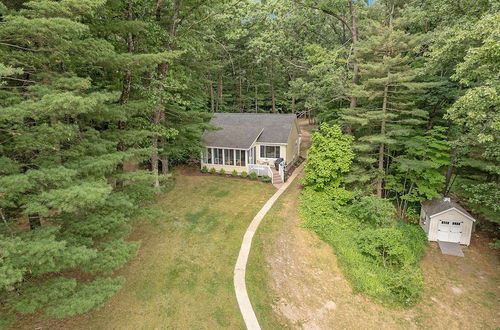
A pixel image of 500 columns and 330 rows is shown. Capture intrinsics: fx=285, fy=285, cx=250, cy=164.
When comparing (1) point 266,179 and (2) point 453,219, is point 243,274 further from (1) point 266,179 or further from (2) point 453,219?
(2) point 453,219

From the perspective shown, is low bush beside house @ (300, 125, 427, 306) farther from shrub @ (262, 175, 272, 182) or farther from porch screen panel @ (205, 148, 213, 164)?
porch screen panel @ (205, 148, 213, 164)

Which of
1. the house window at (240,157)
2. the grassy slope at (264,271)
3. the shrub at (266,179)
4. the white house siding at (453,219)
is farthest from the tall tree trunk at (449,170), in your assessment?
the house window at (240,157)

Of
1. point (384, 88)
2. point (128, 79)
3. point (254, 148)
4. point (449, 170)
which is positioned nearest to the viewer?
point (128, 79)

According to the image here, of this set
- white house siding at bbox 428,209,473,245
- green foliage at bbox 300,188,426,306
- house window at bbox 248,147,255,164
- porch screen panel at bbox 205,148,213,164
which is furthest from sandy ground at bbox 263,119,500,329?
porch screen panel at bbox 205,148,213,164

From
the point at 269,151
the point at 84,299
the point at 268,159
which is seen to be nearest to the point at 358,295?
the point at 84,299

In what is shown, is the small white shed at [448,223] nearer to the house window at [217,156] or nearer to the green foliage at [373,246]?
the green foliage at [373,246]

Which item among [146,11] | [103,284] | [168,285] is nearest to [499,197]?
[168,285]
